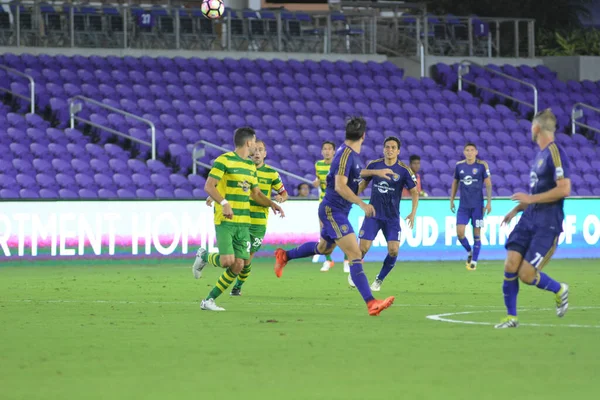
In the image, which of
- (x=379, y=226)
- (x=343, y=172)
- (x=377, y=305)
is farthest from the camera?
(x=379, y=226)

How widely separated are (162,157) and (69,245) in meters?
6.19

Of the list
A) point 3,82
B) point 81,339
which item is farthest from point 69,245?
point 81,339

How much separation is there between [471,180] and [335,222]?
1055 centimetres

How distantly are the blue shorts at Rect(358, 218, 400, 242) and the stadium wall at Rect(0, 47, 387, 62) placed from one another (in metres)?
16.0

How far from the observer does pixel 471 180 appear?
23766 millimetres

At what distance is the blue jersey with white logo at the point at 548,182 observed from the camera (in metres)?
11.1

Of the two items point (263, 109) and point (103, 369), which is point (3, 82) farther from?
point (103, 369)

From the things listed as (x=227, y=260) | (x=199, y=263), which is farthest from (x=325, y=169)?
(x=227, y=260)

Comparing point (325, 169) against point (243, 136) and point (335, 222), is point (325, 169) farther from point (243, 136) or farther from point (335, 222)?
point (243, 136)

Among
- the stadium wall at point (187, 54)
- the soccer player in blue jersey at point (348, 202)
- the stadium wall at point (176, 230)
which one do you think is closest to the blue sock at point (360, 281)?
the soccer player in blue jersey at point (348, 202)

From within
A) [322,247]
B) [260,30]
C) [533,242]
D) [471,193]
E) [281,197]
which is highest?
[260,30]

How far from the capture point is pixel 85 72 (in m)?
30.2

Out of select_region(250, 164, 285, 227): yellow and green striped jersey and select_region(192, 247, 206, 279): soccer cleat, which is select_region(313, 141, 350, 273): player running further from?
select_region(192, 247, 206, 279): soccer cleat

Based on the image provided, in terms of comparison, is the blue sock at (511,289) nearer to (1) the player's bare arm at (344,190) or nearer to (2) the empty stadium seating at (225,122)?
(1) the player's bare arm at (344,190)
